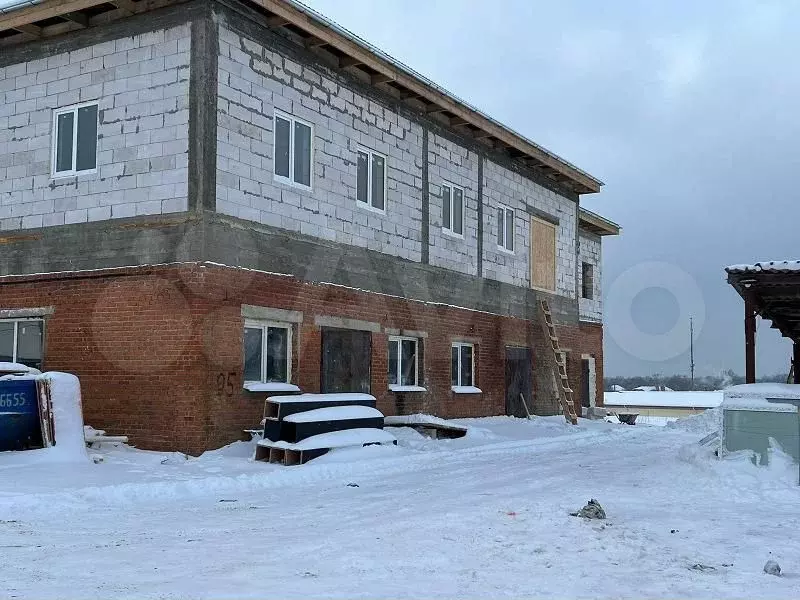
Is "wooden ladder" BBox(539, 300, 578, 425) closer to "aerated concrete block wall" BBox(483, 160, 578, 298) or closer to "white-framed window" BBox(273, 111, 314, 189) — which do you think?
"aerated concrete block wall" BBox(483, 160, 578, 298)

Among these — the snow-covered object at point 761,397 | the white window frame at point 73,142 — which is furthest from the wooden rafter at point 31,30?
the snow-covered object at point 761,397

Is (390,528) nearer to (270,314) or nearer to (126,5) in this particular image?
(270,314)

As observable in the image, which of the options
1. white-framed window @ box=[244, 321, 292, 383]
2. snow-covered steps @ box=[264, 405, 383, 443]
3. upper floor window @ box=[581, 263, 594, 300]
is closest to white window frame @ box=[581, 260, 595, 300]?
upper floor window @ box=[581, 263, 594, 300]

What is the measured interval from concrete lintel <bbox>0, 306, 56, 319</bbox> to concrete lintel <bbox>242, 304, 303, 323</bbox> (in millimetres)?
3588

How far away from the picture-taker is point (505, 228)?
23.7m

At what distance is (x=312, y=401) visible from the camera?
13.7 meters

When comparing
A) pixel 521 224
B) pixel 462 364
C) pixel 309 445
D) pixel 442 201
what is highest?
pixel 521 224

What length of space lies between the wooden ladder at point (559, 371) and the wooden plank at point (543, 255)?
2.52ft

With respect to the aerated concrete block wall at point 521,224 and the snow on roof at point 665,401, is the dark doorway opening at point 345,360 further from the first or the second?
the snow on roof at point 665,401

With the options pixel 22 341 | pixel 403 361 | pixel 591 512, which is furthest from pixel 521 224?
pixel 591 512

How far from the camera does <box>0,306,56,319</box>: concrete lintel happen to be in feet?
49.0

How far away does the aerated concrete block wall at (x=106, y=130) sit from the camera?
13805 millimetres

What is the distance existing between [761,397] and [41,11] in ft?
44.1

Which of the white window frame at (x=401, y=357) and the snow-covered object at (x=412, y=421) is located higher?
the white window frame at (x=401, y=357)
